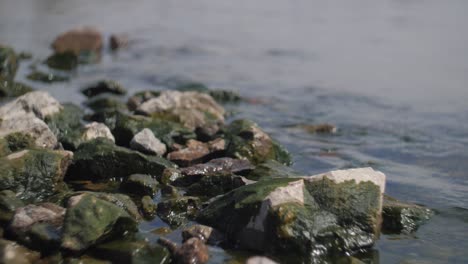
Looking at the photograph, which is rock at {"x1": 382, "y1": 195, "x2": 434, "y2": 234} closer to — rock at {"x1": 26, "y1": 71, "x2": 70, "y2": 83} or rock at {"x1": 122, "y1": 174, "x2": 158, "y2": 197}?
rock at {"x1": 122, "y1": 174, "x2": 158, "y2": 197}

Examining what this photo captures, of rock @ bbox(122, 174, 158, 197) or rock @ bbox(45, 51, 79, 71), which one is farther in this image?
rock @ bbox(45, 51, 79, 71)

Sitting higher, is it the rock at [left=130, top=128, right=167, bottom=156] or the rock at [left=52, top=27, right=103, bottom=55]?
the rock at [left=130, top=128, right=167, bottom=156]

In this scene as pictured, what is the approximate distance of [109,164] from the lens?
7.91 m

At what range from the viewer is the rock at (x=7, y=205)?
604 centimetres

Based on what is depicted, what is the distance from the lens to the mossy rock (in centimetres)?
877

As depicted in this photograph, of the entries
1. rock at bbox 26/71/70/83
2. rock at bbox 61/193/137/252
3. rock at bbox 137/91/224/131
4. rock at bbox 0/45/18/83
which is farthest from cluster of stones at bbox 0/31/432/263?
rock at bbox 26/71/70/83

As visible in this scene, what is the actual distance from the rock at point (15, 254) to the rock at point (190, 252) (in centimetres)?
119

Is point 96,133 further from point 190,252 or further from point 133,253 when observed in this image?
point 190,252

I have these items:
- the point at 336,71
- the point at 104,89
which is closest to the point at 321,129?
the point at 104,89

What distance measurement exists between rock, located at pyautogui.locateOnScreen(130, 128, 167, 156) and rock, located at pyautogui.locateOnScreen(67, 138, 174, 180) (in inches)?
23.9

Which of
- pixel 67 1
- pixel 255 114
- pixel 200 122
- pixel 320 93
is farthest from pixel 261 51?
pixel 67 1

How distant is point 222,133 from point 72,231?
4.41m

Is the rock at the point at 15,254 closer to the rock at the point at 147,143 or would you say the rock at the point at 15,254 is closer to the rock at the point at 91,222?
the rock at the point at 91,222

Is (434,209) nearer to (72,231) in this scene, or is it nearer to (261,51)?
(72,231)
